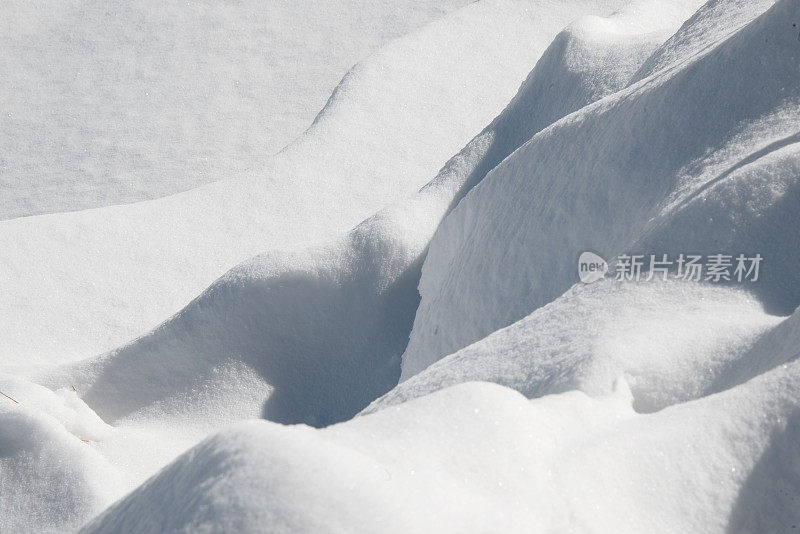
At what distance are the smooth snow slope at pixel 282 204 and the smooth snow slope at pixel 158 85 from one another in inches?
22.5

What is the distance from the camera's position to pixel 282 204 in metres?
3.17

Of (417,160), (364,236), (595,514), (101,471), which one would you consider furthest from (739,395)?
(417,160)

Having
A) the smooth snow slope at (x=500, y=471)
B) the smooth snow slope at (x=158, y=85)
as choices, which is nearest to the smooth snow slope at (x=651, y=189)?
the smooth snow slope at (x=500, y=471)

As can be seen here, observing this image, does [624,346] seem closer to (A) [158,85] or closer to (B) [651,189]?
(B) [651,189]

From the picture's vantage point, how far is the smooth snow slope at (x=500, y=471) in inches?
27.3

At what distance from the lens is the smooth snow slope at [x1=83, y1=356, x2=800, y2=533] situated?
693 mm

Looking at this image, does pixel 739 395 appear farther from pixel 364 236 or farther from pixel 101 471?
pixel 364 236

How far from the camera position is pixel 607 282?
4.27 feet

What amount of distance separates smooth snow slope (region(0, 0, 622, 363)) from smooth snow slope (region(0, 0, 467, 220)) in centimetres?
57

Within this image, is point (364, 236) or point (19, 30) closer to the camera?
point (364, 236)

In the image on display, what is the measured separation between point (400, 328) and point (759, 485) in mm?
1286

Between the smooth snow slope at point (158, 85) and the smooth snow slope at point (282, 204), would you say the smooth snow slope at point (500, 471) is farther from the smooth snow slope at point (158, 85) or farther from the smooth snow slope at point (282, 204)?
the smooth snow slope at point (158, 85)

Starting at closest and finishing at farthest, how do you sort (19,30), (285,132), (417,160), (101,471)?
(101,471) < (417,160) < (285,132) < (19,30)

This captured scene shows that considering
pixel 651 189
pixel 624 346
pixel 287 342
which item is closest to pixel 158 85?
pixel 287 342
